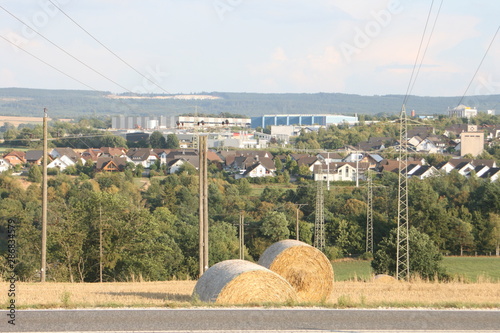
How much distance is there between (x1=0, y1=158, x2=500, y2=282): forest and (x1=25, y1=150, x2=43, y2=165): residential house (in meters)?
10.7

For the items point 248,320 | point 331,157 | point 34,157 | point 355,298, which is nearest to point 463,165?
point 331,157

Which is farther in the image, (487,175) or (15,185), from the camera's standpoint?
(487,175)

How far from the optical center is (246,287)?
13391mm

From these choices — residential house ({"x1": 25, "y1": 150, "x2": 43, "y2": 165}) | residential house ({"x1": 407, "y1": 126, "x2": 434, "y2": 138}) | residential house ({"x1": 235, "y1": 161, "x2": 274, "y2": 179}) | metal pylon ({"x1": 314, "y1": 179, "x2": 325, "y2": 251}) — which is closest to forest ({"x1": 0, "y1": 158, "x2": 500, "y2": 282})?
metal pylon ({"x1": 314, "y1": 179, "x2": 325, "y2": 251})

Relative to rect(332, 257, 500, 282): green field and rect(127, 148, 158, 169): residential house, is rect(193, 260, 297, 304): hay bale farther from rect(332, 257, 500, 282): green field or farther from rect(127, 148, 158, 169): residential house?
rect(127, 148, 158, 169): residential house

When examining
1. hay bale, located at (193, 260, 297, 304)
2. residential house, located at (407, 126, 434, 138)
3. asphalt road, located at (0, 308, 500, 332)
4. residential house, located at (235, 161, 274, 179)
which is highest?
residential house, located at (407, 126, 434, 138)

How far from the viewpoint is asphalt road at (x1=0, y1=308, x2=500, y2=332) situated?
11.3 metres

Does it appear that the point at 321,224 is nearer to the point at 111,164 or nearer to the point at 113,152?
the point at 111,164

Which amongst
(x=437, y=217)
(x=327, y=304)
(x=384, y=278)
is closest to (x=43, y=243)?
(x=384, y=278)

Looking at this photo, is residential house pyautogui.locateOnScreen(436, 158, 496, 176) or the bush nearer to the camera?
the bush

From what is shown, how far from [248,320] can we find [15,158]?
88538 mm

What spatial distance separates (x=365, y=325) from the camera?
11766 mm

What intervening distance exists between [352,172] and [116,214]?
6251cm

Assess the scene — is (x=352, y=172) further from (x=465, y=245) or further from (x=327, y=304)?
(x=327, y=304)
